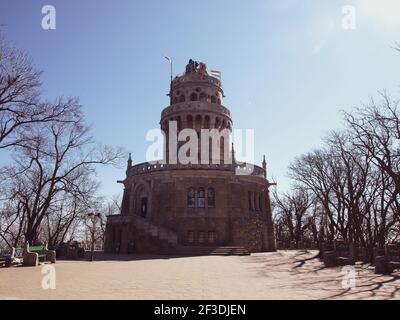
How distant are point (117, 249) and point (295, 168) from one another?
19.8m

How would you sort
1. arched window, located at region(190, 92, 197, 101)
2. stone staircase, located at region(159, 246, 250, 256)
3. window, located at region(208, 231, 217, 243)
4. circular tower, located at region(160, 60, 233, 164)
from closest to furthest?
stone staircase, located at region(159, 246, 250, 256) → window, located at region(208, 231, 217, 243) → circular tower, located at region(160, 60, 233, 164) → arched window, located at region(190, 92, 197, 101)

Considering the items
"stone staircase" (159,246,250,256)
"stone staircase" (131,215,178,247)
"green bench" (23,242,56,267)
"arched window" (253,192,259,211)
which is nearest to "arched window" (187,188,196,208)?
"stone staircase" (131,215,178,247)

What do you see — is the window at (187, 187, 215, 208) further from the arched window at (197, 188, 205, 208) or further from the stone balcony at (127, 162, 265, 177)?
the stone balcony at (127, 162, 265, 177)

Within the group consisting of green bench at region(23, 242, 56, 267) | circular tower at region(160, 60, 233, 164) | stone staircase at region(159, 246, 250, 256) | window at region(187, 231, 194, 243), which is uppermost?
circular tower at region(160, 60, 233, 164)

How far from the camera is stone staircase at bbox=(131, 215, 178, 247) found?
30078 millimetres

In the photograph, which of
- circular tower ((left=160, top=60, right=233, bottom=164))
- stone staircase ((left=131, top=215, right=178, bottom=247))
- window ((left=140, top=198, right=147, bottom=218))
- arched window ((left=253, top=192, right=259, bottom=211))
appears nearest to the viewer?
stone staircase ((left=131, top=215, right=178, bottom=247))

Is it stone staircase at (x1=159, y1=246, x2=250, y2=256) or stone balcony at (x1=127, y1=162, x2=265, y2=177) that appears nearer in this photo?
stone staircase at (x1=159, y1=246, x2=250, y2=256)

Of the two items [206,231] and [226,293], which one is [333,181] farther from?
[226,293]

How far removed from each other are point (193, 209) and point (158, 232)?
173 inches

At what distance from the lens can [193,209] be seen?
3303 cm

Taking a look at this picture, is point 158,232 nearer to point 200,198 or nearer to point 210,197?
point 200,198

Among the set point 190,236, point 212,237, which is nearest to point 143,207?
point 190,236

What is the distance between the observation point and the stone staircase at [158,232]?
3008cm

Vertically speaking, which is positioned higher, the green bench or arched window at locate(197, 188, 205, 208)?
arched window at locate(197, 188, 205, 208)
